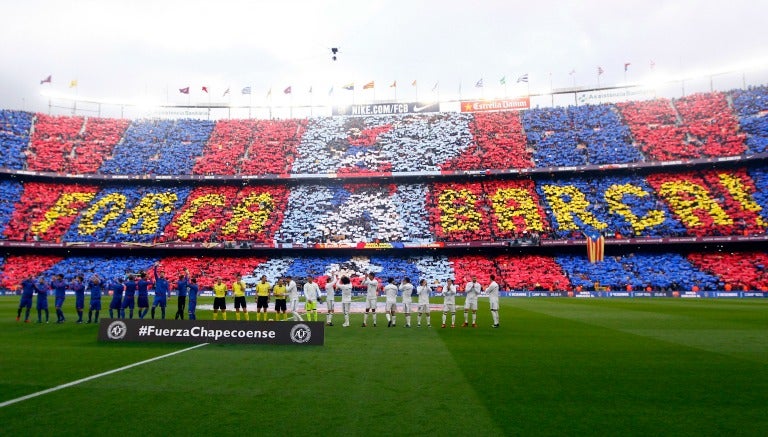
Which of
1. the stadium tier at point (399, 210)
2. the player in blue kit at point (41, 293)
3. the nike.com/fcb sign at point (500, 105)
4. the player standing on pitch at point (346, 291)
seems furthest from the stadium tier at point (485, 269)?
the player in blue kit at point (41, 293)

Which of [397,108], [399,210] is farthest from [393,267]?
[397,108]

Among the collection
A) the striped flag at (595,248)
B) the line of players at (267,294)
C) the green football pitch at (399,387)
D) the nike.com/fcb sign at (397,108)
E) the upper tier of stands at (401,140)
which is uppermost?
the nike.com/fcb sign at (397,108)

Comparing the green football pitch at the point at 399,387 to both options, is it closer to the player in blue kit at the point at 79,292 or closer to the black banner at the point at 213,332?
the black banner at the point at 213,332

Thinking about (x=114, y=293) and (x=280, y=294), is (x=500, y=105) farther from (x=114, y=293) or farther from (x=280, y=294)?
(x=114, y=293)

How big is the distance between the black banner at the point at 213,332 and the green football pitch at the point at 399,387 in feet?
1.26

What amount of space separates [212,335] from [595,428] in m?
10.8

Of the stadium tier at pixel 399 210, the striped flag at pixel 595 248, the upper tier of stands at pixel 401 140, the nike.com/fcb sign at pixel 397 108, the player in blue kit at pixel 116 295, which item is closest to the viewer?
the player in blue kit at pixel 116 295

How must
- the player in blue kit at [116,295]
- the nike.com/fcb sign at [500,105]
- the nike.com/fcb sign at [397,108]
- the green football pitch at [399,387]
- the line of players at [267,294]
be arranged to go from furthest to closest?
1. the nike.com/fcb sign at [397,108]
2. the nike.com/fcb sign at [500,105]
3. the player in blue kit at [116,295]
4. the line of players at [267,294]
5. the green football pitch at [399,387]

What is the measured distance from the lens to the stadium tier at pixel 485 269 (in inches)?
1650

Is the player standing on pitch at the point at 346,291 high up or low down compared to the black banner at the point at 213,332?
up

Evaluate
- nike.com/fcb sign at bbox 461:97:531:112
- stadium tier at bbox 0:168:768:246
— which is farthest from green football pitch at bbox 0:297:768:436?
nike.com/fcb sign at bbox 461:97:531:112

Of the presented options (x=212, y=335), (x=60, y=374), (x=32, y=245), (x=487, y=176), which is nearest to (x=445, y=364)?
(x=212, y=335)

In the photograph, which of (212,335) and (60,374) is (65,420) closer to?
(60,374)

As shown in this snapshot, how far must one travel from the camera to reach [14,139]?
54.9m
